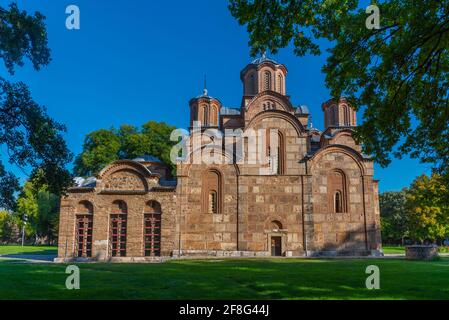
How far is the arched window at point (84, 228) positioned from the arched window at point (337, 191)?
699 inches

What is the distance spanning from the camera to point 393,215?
53.2 m

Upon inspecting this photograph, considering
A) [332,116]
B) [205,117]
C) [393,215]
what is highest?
[205,117]

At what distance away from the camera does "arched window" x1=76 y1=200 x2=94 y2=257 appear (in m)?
26.9

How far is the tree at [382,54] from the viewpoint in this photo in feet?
29.7

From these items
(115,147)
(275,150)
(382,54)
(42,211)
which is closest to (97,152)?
(115,147)

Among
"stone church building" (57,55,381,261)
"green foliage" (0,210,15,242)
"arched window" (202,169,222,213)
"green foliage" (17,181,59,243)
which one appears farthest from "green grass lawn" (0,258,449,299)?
"green foliage" (0,210,15,242)

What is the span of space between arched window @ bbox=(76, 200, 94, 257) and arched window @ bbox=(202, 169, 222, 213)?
8287 mm

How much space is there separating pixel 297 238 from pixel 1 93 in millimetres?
22147

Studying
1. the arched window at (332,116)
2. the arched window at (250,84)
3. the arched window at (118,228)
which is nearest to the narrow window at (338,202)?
the arched window at (332,116)

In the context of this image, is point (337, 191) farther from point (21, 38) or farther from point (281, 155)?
point (21, 38)

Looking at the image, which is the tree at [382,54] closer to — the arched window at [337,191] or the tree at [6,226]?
the arched window at [337,191]

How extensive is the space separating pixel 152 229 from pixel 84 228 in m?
4.94

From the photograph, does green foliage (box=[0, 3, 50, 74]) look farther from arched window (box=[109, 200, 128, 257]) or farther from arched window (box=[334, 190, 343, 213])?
arched window (box=[334, 190, 343, 213])
